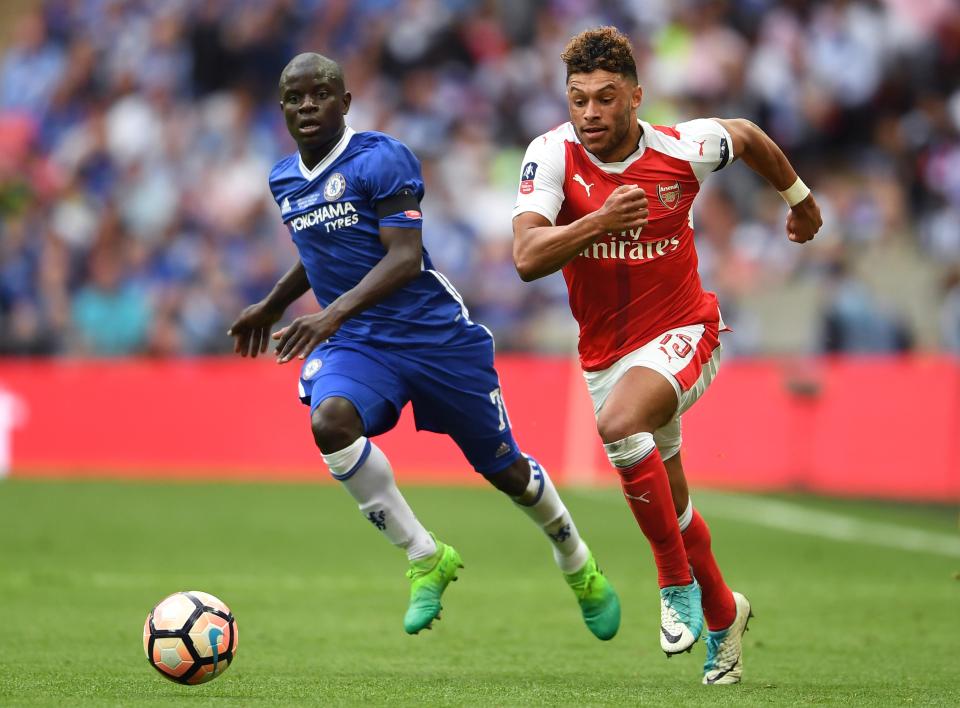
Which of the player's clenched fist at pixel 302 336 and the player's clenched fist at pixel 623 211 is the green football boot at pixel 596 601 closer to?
the player's clenched fist at pixel 302 336

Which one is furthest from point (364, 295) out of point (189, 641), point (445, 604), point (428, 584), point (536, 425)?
point (536, 425)

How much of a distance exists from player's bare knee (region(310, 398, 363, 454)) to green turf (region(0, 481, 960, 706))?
0.99m

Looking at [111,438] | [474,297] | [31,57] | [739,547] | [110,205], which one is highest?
[31,57]

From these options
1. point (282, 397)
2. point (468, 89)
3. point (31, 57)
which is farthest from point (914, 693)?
point (31, 57)

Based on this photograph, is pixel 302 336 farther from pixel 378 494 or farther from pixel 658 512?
pixel 658 512

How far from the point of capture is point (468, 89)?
2083 cm

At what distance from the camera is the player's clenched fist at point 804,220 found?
745 centimetres

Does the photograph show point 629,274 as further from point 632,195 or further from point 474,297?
point 474,297

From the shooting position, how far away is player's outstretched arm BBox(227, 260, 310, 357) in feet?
25.9

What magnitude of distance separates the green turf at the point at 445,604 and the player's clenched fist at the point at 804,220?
2.00 m

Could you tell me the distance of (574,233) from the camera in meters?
6.45

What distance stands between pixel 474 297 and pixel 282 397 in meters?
2.48

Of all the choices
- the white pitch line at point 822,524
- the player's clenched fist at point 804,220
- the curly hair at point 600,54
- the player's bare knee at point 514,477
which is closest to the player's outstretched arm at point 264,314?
the player's bare knee at point 514,477

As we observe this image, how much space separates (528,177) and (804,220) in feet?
4.65
